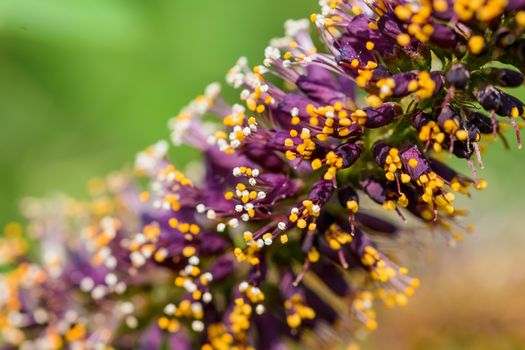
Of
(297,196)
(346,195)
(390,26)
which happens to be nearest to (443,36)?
(390,26)

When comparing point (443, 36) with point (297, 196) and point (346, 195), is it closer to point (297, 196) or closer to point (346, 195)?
point (346, 195)

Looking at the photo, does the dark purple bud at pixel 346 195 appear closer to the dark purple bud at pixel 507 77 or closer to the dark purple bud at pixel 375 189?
the dark purple bud at pixel 375 189

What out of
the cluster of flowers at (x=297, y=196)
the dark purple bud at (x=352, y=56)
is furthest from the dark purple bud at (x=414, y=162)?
the dark purple bud at (x=352, y=56)

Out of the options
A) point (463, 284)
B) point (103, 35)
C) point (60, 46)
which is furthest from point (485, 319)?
point (60, 46)

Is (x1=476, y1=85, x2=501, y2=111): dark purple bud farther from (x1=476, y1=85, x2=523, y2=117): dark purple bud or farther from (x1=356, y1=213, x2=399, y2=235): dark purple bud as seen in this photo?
(x1=356, y1=213, x2=399, y2=235): dark purple bud

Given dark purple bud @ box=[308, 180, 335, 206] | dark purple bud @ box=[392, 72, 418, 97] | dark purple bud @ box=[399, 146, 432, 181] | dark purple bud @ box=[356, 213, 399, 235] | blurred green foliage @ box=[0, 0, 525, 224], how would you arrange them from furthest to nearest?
blurred green foliage @ box=[0, 0, 525, 224]
dark purple bud @ box=[356, 213, 399, 235]
dark purple bud @ box=[308, 180, 335, 206]
dark purple bud @ box=[399, 146, 432, 181]
dark purple bud @ box=[392, 72, 418, 97]

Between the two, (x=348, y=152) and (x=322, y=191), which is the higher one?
(x=348, y=152)

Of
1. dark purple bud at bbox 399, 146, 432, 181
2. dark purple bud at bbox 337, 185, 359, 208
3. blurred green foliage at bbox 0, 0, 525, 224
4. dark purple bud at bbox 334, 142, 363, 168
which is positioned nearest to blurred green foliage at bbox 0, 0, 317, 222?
blurred green foliage at bbox 0, 0, 525, 224
